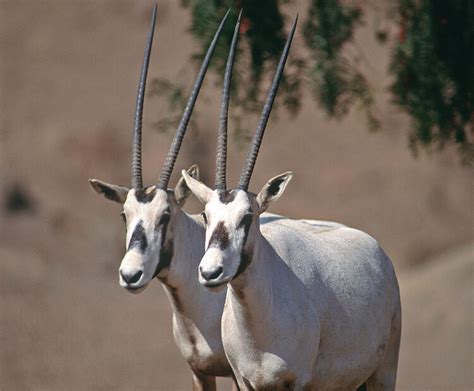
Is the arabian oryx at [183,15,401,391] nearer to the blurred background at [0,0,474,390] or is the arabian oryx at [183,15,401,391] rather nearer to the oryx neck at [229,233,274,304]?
the oryx neck at [229,233,274,304]

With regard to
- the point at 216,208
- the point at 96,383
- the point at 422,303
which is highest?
the point at 216,208

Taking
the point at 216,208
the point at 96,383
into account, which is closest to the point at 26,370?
the point at 96,383

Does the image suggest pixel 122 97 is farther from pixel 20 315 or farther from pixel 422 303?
pixel 422 303

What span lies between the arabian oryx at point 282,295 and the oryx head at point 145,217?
1.09 feet

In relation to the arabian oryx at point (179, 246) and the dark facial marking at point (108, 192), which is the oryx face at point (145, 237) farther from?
the dark facial marking at point (108, 192)

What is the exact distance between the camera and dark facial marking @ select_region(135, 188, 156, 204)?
22.7 ft

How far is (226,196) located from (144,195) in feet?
2.72

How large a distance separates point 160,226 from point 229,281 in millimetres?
964

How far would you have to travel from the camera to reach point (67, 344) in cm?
1881

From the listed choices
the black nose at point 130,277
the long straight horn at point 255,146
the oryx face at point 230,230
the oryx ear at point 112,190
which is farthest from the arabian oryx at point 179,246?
the long straight horn at point 255,146

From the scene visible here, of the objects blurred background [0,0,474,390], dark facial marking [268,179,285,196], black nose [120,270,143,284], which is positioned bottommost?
blurred background [0,0,474,390]

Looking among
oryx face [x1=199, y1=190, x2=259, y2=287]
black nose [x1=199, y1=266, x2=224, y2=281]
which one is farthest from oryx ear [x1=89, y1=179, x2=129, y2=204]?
black nose [x1=199, y1=266, x2=224, y2=281]

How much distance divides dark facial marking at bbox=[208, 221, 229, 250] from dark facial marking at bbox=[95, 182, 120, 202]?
4.26ft

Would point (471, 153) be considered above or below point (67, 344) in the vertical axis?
above
